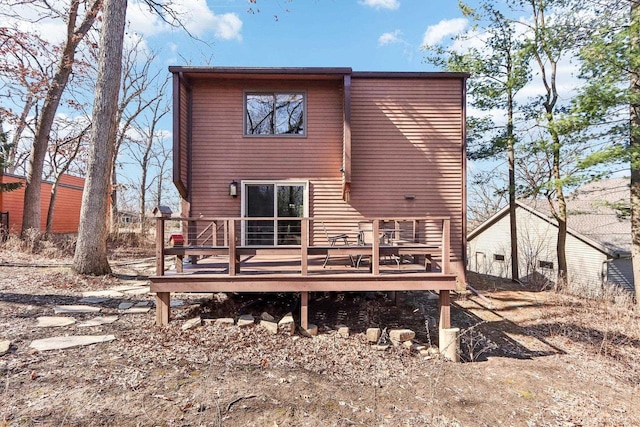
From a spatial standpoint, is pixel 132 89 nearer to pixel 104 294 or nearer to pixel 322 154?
pixel 322 154

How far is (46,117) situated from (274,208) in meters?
9.20

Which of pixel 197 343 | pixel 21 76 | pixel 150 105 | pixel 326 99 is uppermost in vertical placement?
pixel 150 105

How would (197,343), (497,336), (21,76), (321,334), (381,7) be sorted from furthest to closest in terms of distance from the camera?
(21,76)
(381,7)
(497,336)
(321,334)
(197,343)

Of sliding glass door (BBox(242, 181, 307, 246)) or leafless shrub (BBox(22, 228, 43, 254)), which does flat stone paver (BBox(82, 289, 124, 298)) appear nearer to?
sliding glass door (BBox(242, 181, 307, 246))

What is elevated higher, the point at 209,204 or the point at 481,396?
the point at 209,204

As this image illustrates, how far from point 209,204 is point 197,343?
13.2 ft

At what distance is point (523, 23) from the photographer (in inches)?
378

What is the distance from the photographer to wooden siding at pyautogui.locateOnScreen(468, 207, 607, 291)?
13430 millimetres

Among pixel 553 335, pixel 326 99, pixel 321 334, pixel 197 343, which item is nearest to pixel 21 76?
pixel 326 99

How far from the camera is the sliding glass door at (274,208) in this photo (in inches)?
289

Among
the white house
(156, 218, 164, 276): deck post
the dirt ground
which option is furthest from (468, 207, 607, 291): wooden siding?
(156, 218, 164, 276): deck post

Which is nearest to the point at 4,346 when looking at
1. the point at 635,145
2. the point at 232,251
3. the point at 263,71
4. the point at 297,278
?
the point at 232,251

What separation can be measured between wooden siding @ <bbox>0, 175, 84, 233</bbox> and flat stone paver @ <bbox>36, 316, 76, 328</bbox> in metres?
13.3

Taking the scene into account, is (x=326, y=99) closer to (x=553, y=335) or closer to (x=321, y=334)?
(x=321, y=334)
